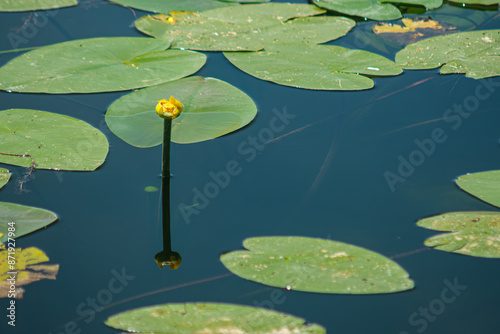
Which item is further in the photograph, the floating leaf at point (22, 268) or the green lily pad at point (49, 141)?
the green lily pad at point (49, 141)

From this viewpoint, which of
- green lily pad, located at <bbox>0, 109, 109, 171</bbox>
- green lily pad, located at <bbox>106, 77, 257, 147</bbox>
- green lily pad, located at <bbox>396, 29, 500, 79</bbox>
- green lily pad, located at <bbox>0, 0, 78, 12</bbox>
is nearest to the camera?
green lily pad, located at <bbox>0, 109, 109, 171</bbox>

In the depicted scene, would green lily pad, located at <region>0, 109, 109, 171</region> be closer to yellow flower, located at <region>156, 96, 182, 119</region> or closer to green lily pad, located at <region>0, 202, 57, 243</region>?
green lily pad, located at <region>0, 202, 57, 243</region>

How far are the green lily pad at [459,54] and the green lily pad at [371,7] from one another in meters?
0.52

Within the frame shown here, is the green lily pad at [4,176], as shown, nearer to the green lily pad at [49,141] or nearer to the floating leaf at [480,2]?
the green lily pad at [49,141]

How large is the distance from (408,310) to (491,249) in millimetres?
428

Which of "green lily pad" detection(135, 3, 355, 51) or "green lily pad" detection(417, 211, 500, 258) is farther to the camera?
"green lily pad" detection(135, 3, 355, 51)

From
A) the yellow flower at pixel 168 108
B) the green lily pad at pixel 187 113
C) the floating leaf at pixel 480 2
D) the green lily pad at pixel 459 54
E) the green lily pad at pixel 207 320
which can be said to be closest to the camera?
the green lily pad at pixel 207 320

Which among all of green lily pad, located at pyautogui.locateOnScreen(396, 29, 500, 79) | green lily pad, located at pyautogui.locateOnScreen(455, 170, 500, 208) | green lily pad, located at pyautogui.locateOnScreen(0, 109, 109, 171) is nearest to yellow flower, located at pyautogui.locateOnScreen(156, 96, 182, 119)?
green lily pad, located at pyautogui.locateOnScreen(0, 109, 109, 171)

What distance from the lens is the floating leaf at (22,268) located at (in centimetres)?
159

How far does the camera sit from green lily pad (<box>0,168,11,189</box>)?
195 cm

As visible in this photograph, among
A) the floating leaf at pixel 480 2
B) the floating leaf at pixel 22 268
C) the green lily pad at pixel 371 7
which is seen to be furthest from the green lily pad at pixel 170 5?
the floating leaf at pixel 22 268

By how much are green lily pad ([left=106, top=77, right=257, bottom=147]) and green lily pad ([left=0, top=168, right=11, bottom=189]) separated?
52 cm

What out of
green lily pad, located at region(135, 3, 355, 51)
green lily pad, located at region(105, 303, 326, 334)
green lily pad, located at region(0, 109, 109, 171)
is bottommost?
green lily pad, located at region(105, 303, 326, 334)

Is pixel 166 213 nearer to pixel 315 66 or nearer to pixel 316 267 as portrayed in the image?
pixel 316 267
